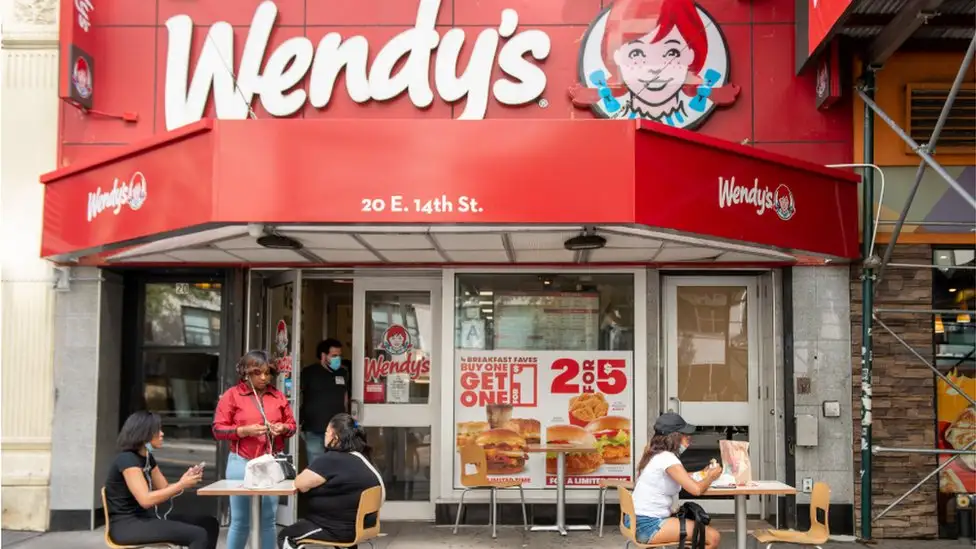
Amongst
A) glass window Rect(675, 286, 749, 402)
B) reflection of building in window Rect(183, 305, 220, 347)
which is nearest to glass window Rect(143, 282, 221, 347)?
reflection of building in window Rect(183, 305, 220, 347)

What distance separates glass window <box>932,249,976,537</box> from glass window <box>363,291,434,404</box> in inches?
189

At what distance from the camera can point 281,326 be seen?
9.40 meters

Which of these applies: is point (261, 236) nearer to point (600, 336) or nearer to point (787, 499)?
point (600, 336)

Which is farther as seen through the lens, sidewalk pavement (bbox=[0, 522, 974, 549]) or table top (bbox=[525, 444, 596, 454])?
table top (bbox=[525, 444, 596, 454])

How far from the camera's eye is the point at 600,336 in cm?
912

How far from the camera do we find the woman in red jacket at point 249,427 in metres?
6.76

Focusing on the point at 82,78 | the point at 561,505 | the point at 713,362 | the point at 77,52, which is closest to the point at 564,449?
the point at 561,505

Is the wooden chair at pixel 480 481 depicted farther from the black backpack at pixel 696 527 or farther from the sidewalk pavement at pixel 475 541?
the black backpack at pixel 696 527

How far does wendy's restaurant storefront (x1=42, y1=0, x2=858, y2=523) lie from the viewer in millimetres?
8477

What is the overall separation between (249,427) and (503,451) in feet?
9.87

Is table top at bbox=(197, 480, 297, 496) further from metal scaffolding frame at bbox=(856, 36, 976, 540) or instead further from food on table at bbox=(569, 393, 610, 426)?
metal scaffolding frame at bbox=(856, 36, 976, 540)

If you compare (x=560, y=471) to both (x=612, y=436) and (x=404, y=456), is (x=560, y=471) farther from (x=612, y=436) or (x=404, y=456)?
(x=404, y=456)

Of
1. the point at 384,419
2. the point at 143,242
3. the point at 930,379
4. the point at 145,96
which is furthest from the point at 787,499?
the point at 145,96

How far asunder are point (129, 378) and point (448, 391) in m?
3.20
